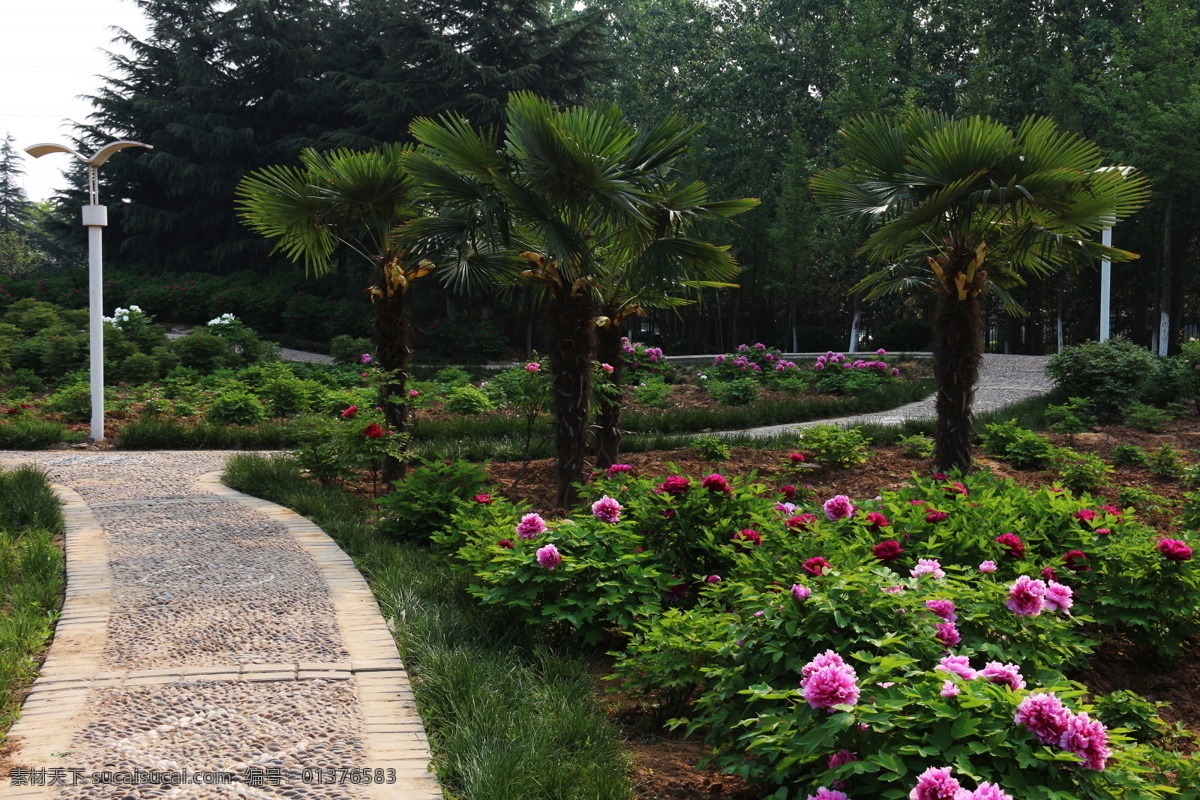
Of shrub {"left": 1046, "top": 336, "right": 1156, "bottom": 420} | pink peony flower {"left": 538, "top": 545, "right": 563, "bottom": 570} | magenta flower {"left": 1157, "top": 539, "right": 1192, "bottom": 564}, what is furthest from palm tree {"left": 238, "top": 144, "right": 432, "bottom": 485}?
shrub {"left": 1046, "top": 336, "right": 1156, "bottom": 420}

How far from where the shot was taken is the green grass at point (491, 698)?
2.68m

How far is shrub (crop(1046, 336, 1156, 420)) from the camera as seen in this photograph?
431 inches

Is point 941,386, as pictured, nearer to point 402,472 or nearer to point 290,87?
point 402,472

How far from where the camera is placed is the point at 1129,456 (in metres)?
7.94

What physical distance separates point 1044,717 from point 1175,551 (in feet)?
5.76

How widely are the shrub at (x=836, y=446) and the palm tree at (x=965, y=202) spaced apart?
0.68m

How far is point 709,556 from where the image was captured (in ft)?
14.1

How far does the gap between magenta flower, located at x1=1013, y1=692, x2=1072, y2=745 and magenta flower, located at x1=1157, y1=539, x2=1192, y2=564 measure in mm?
1680

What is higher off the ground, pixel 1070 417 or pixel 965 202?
pixel 965 202

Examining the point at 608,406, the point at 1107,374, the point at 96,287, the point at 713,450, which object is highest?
the point at 96,287

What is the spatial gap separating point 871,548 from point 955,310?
13.3 ft

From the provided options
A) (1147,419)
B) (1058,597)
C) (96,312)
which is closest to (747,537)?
(1058,597)

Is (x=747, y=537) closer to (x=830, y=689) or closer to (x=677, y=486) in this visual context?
(x=677, y=486)

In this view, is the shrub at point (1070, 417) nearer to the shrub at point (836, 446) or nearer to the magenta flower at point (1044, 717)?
the shrub at point (836, 446)
